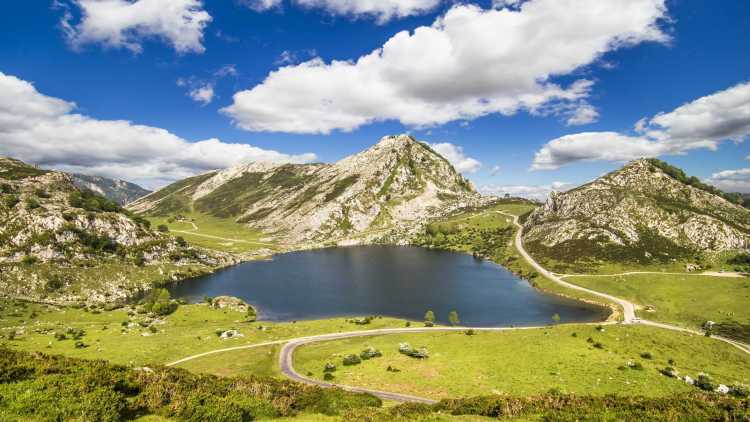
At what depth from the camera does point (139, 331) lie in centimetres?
9206

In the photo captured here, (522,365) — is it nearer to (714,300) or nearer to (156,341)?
(156,341)

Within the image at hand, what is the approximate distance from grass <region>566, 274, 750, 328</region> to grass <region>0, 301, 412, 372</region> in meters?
87.6

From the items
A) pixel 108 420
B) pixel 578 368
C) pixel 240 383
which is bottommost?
pixel 578 368

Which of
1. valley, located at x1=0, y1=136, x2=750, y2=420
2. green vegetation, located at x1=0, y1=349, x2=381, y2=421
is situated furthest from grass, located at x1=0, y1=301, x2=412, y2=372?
green vegetation, located at x1=0, y1=349, x2=381, y2=421

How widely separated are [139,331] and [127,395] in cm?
8192

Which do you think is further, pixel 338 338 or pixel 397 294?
pixel 397 294

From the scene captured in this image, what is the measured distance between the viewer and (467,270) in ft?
638

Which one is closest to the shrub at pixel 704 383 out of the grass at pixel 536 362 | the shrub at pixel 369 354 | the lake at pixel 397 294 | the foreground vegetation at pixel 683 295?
the grass at pixel 536 362

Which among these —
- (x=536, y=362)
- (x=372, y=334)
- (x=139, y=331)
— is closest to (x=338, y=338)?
(x=372, y=334)

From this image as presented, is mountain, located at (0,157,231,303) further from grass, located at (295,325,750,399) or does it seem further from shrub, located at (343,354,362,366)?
shrub, located at (343,354,362,366)

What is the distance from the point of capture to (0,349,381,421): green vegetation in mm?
19562

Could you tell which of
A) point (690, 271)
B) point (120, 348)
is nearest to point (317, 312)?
point (120, 348)

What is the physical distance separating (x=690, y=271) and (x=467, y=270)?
9274 cm

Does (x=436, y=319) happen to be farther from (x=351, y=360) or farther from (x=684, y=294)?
(x=684, y=294)
